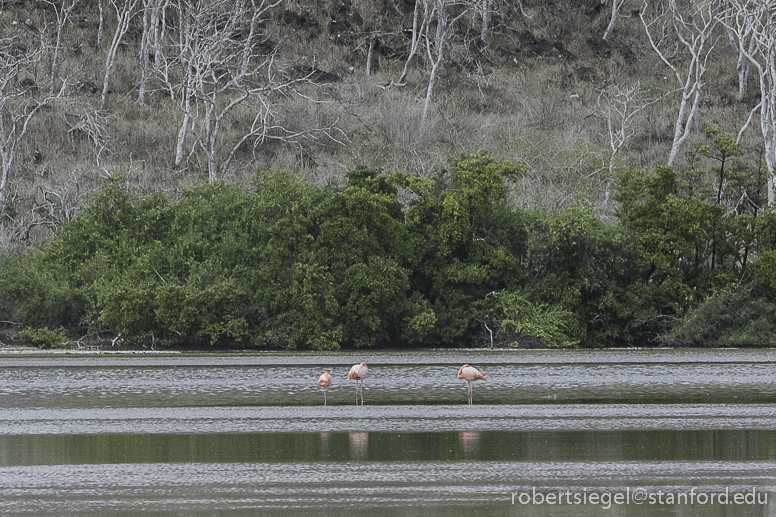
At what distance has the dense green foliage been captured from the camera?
98.2 ft

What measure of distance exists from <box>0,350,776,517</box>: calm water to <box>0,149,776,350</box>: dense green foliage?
5.93m

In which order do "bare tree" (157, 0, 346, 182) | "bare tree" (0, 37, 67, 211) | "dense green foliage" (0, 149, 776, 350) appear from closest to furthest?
1. "dense green foliage" (0, 149, 776, 350)
2. "bare tree" (157, 0, 346, 182)
3. "bare tree" (0, 37, 67, 211)

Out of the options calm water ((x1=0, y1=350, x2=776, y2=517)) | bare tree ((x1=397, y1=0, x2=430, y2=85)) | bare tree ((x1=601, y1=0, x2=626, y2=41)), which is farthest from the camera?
bare tree ((x1=601, y1=0, x2=626, y2=41))

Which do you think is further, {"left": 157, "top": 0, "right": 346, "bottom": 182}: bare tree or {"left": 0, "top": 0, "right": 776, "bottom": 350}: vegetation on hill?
{"left": 157, "top": 0, "right": 346, "bottom": 182}: bare tree

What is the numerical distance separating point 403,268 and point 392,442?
54.4ft

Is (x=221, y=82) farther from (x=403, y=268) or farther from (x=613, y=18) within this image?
(x=403, y=268)

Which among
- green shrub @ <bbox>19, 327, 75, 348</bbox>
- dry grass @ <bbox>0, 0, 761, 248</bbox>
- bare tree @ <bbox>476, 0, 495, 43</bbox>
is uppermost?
bare tree @ <bbox>476, 0, 495, 43</bbox>

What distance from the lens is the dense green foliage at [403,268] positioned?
29.9 m

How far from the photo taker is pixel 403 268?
30688mm

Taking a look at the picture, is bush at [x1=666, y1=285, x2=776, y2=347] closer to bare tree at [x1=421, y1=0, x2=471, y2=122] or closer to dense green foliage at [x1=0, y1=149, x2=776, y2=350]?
dense green foliage at [x1=0, y1=149, x2=776, y2=350]

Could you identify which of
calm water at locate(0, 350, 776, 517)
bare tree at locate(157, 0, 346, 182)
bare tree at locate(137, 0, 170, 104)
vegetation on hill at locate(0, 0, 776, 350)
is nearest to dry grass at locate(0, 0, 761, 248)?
vegetation on hill at locate(0, 0, 776, 350)

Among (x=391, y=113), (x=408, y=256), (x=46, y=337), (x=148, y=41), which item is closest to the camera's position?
(x=46, y=337)

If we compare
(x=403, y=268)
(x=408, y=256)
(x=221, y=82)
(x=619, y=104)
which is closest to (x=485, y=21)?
(x=619, y=104)

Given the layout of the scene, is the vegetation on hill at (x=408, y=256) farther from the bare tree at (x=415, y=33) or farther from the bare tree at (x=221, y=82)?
the bare tree at (x=415, y=33)
